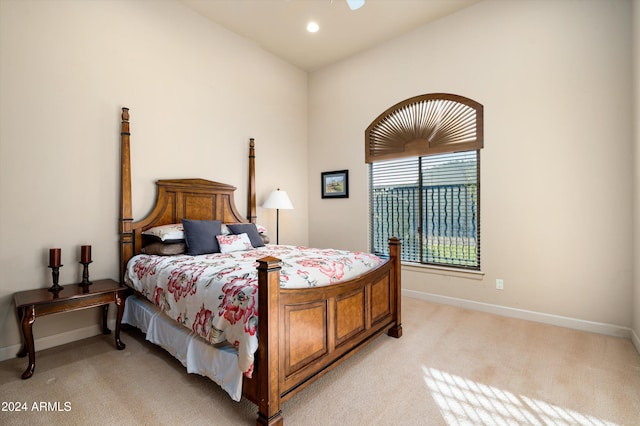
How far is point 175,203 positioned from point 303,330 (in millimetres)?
2329

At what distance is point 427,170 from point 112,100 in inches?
142

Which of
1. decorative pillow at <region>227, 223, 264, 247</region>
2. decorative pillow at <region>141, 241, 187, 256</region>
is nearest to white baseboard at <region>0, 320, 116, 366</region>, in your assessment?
decorative pillow at <region>141, 241, 187, 256</region>

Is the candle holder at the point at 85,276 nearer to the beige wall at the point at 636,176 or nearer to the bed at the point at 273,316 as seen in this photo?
the bed at the point at 273,316

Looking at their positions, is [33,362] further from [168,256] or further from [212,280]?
[212,280]

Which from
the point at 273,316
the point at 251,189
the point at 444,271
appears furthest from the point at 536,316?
the point at 251,189

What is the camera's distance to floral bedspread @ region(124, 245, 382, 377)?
64.2 inches

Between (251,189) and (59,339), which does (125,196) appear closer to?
(59,339)

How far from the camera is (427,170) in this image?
3.91 meters

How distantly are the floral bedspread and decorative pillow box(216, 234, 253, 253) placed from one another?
274mm

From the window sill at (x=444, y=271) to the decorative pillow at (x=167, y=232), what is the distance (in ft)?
9.23

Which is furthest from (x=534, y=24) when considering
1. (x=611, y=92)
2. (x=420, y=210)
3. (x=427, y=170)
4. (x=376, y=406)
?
(x=376, y=406)

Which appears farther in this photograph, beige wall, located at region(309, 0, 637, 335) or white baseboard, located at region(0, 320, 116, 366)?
beige wall, located at region(309, 0, 637, 335)

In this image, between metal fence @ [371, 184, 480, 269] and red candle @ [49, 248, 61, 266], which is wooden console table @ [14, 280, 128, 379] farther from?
metal fence @ [371, 184, 480, 269]

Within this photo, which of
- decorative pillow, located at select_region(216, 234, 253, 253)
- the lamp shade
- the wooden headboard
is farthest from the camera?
the lamp shade
